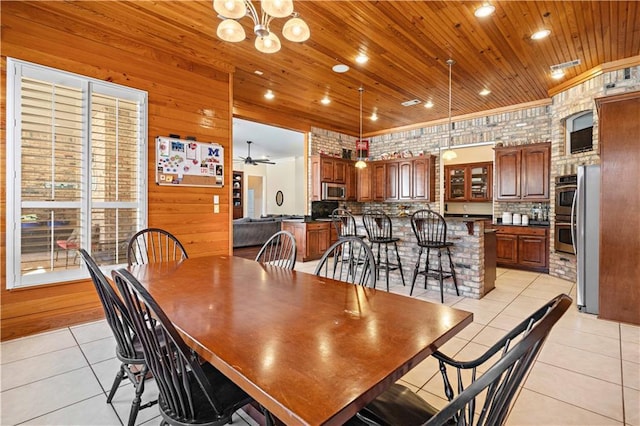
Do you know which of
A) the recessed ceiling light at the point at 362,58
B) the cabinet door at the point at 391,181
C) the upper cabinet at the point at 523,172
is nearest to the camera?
the recessed ceiling light at the point at 362,58

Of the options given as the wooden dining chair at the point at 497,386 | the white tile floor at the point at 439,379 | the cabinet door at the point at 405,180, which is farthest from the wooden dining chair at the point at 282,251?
the cabinet door at the point at 405,180

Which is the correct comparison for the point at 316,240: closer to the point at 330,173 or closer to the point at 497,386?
the point at 330,173

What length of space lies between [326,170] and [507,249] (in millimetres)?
3891

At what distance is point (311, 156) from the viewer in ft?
23.4

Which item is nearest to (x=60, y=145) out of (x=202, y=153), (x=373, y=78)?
(x=202, y=153)

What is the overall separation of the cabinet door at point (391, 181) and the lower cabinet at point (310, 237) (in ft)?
5.74

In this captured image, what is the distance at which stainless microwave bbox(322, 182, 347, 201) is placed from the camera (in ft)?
23.6

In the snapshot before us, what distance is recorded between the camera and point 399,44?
3.68 metres

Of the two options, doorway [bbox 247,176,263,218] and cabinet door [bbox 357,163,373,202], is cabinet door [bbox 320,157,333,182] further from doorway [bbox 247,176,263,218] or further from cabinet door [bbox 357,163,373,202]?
doorway [bbox 247,176,263,218]

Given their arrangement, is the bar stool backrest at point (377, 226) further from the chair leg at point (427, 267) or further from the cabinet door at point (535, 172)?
the cabinet door at point (535, 172)

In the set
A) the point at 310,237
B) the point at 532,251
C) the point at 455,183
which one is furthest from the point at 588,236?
the point at 455,183

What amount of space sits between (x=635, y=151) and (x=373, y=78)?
10.1ft

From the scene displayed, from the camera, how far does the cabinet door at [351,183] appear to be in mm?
7848

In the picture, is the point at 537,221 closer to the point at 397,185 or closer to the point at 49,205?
the point at 397,185
